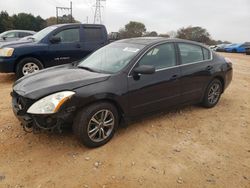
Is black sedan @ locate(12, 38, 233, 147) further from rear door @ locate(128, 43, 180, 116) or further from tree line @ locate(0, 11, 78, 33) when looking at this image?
tree line @ locate(0, 11, 78, 33)

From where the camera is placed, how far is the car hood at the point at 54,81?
309 centimetres

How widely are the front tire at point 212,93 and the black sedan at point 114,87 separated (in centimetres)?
3

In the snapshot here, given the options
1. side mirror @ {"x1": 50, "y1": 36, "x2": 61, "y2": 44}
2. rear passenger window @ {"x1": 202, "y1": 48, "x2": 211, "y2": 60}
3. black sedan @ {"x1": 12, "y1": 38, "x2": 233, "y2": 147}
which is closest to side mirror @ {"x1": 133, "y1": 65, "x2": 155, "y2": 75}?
black sedan @ {"x1": 12, "y1": 38, "x2": 233, "y2": 147}

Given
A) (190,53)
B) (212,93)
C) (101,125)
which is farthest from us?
(212,93)

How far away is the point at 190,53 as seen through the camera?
15.2ft

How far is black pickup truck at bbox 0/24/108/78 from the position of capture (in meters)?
6.52

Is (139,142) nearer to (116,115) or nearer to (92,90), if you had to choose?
(116,115)

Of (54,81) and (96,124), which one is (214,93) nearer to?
(96,124)

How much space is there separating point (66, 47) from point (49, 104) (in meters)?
4.60

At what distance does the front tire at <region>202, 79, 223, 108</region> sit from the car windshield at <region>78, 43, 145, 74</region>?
1923 mm

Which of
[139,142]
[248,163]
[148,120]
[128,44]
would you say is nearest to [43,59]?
[128,44]

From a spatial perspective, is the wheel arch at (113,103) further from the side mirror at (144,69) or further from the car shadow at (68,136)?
the side mirror at (144,69)

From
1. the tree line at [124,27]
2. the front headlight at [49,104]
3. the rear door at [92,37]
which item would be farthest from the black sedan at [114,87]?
the tree line at [124,27]

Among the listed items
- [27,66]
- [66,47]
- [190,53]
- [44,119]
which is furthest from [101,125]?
[66,47]
